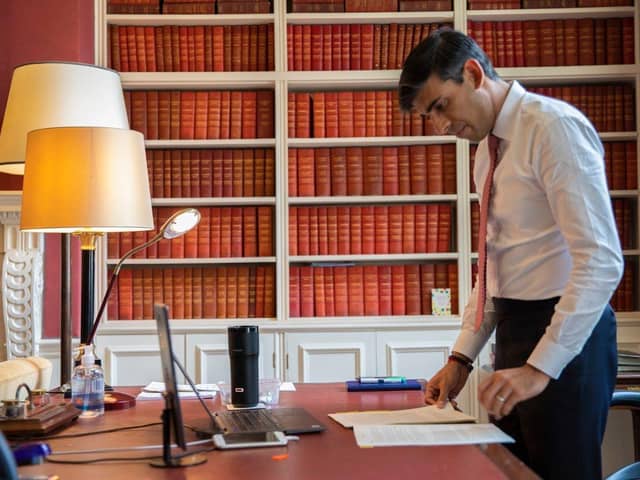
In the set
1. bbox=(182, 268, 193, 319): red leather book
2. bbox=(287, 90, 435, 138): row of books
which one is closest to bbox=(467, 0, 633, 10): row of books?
bbox=(287, 90, 435, 138): row of books

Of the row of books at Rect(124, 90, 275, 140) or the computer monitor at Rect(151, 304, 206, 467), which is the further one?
the row of books at Rect(124, 90, 275, 140)

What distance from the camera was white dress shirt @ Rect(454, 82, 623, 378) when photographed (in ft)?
4.71

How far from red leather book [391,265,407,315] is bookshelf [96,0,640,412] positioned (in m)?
0.03

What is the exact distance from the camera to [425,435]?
138 cm

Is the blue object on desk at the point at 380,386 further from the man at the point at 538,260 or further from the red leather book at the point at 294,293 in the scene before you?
the red leather book at the point at 294,293

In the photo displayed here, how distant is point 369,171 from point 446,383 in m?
1.97

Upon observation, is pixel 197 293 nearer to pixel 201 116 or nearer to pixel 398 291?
pixel 201 116

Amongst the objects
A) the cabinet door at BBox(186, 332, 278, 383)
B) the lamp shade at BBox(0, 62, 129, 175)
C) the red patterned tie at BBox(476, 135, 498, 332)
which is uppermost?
the lamp shade at BBox(0, 62, 129, 175)

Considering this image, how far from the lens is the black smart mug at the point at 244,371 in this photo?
175cm

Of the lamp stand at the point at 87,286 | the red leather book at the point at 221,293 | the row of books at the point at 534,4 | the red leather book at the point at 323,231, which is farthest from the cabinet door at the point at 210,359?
the row of books at the point at 534,4

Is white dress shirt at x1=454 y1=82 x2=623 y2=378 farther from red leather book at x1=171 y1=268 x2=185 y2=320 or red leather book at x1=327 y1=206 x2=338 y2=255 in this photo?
red leather book at x1=171 y1=268 x2=185 y2=320

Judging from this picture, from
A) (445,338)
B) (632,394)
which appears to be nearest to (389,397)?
(632,394)

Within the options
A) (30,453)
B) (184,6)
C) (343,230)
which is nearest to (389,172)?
(343,230)

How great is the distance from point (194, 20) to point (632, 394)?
8.49 ft
